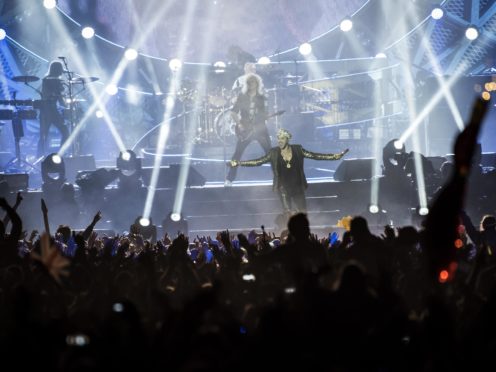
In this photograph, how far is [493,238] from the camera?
6840mm

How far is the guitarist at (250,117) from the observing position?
1505 cm

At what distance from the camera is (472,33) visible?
17.9 meters

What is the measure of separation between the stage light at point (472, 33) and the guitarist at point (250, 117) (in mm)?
6168

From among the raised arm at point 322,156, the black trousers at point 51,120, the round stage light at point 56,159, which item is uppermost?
the black trousers at point 51,120

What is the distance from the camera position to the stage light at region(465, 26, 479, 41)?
703 inches

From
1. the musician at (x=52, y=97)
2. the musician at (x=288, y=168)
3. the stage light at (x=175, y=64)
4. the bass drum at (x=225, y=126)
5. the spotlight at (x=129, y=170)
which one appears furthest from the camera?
the stage light at (x=175, y=64)

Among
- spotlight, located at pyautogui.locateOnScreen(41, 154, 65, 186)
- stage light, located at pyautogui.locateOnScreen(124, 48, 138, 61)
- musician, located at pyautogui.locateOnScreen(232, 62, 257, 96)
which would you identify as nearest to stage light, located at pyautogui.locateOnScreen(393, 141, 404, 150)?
musician, located at pyautogui.locateOnScreen(232, 62, 257, 96)

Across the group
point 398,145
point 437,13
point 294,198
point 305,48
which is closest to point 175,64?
point 305,48

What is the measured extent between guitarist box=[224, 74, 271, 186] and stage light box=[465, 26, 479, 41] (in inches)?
243

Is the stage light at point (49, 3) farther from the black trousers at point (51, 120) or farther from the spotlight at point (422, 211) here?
the spotlight at point (422, 211)

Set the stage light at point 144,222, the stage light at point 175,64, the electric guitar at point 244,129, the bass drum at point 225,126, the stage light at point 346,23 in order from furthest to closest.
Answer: the stage light at point 175,64 < the bass drum at point 225,126 < the stage light at point 346,23 < the electric guitar at point 244,129 < the stage light at point 144,222

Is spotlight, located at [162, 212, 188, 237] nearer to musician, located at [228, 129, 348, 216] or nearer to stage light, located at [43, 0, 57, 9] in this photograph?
musician, located at [228, 129, 348, 216]

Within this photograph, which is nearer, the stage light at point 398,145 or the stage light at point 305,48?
the stage light at point 398,145

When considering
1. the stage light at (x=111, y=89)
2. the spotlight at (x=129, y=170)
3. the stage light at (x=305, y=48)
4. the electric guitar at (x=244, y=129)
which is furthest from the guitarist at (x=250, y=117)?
the stage light at (x=111, y=89)
